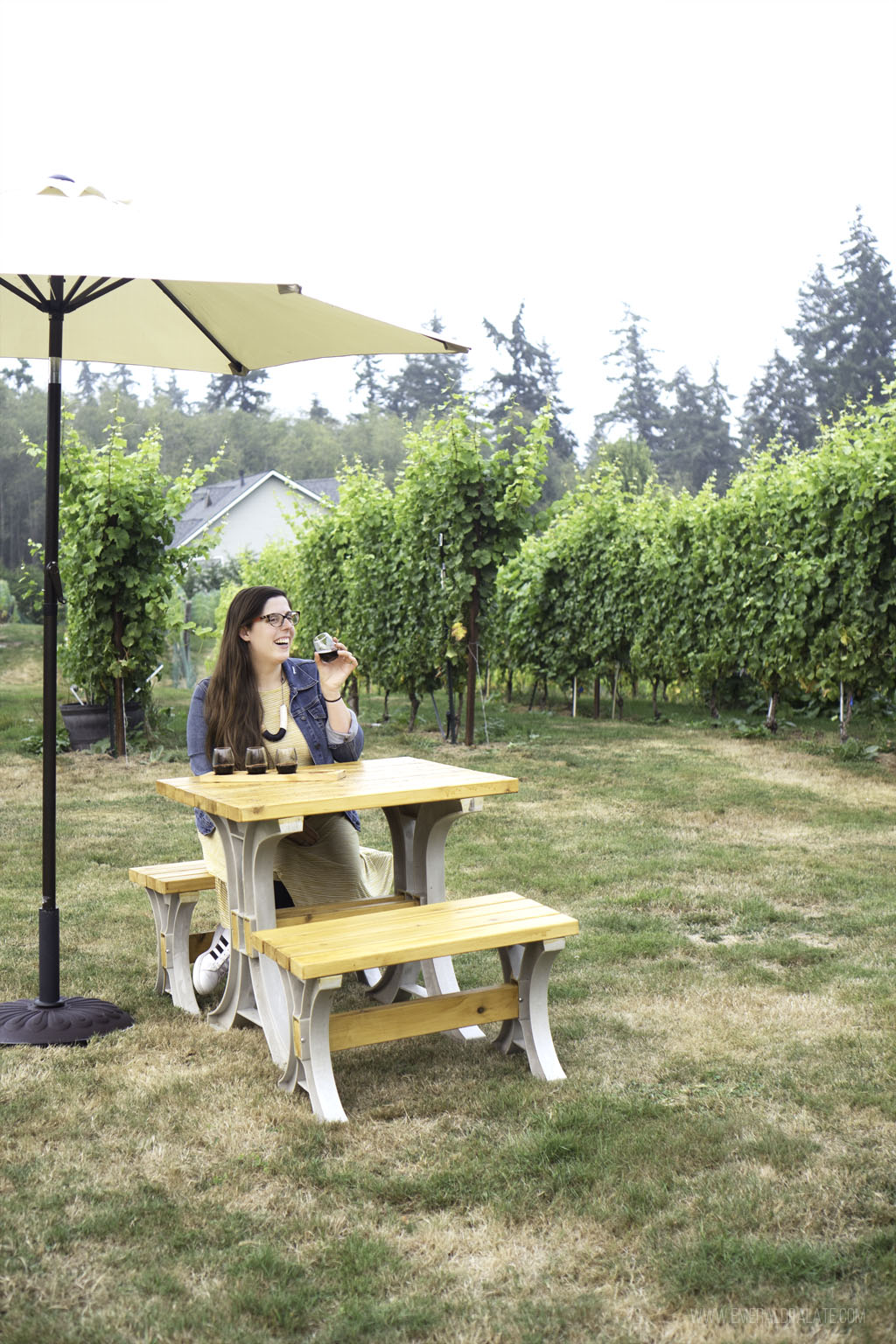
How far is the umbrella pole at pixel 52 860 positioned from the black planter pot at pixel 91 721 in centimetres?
723

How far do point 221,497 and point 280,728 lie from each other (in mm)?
37610

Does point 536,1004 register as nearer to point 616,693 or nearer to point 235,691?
point 235,691

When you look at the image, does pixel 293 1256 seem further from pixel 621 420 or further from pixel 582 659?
pixel 621 420

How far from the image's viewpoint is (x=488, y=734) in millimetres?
11641

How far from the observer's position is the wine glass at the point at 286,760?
3879 millimetres

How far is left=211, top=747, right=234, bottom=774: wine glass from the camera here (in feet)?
12.4

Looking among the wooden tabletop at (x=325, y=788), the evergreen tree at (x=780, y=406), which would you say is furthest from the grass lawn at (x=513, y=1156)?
the evergreen tree at (x=780, y=406)

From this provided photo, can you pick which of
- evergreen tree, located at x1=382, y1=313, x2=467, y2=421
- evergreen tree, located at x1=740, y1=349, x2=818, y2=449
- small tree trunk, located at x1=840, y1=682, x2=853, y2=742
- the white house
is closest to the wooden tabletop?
small tree trunk, located at x1=840, y1=682, x2=853, y2=742

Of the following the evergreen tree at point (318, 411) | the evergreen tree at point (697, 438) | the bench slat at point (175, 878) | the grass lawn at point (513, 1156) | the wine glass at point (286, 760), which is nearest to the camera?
the grass lawn at point (513, 1156)

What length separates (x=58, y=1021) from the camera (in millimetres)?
3627

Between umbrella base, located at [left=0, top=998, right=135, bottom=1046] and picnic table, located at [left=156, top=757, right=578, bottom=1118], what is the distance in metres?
0.36

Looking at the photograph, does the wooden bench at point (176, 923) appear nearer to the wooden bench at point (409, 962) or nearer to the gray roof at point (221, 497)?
the wooden bench at point (409, 962)

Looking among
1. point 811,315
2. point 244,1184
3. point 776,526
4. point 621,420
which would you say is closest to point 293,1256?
point 244,1184

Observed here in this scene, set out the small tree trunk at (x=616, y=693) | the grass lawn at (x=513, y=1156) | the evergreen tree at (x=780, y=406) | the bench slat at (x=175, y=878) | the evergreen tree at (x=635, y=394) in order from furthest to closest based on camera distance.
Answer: the evergreen tree at (x=635, y=394), the evergreen tree at (x=780, y=406), the small tree trunk at (x=616, y=693), the bench slat at (x=175, y=878), the grass lawn at (x=513, y=1156)
